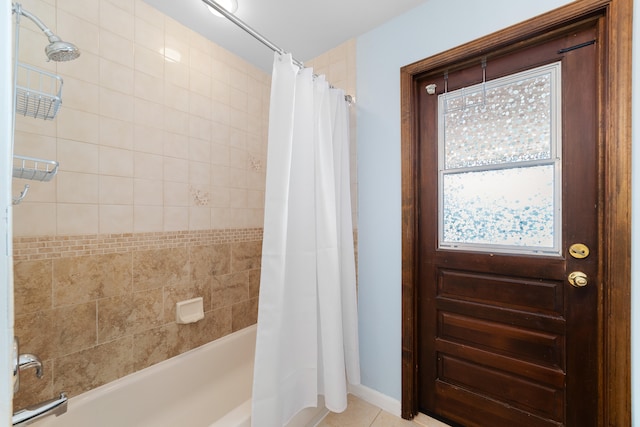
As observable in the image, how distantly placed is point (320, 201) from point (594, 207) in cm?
117

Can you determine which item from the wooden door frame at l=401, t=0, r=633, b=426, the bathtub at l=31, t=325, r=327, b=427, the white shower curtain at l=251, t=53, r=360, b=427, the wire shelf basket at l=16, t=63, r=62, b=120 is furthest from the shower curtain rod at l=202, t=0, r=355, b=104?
the bathtub at l=31, t=325, r=327, b=427

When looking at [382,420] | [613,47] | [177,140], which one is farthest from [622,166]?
[177,140]

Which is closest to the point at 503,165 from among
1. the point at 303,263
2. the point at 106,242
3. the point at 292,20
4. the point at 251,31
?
the point at 303,263

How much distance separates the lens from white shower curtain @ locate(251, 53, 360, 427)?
1.25 metres

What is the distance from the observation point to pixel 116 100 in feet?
4.61

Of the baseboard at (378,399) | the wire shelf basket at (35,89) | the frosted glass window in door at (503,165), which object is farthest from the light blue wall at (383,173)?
the wire shelf basket at (35,89)

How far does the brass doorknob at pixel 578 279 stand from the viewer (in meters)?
1.15

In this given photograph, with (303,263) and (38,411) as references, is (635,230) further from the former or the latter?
(38,411)

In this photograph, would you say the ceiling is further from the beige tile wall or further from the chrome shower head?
the chrome shower head

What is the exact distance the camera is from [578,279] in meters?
1.16

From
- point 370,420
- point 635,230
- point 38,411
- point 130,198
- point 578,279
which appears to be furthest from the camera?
point 370,420

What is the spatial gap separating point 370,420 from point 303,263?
39.5 inches

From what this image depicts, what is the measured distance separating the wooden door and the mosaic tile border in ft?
4.34

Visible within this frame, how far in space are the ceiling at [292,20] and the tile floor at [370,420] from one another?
2295 millimetres
